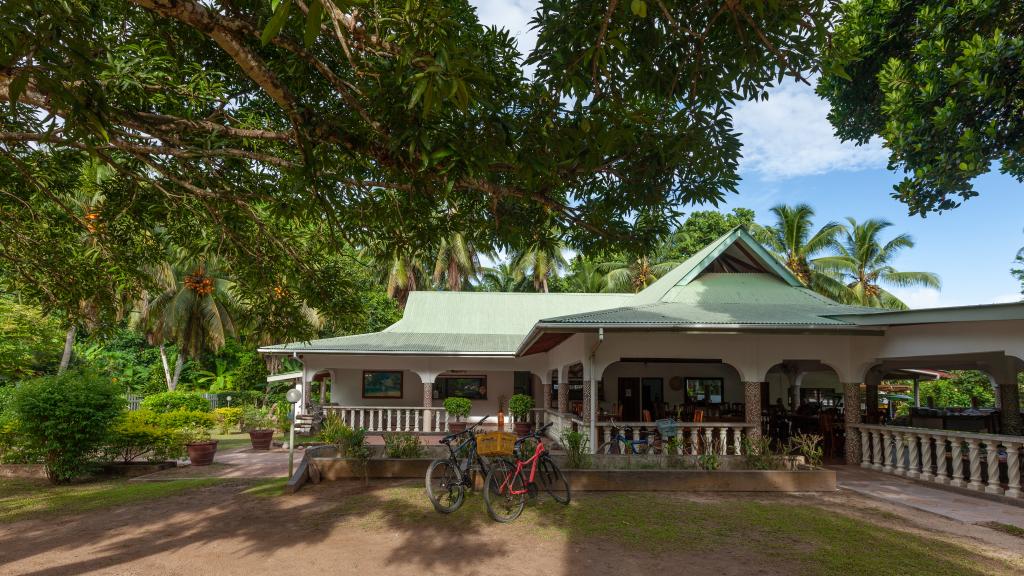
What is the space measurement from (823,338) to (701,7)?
9249 millimetres

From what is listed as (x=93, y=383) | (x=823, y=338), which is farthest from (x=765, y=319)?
(x=93, y=383)

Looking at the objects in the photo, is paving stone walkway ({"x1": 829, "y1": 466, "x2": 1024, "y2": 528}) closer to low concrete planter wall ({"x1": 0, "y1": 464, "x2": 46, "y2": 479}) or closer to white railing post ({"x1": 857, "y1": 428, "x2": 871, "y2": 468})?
white railing post ({"x1": 857, "y1": 428, "x2": 871, "y2": 468})

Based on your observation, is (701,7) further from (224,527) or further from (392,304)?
(392,304)

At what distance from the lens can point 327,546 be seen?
6.47m

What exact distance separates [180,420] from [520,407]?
8939 mm

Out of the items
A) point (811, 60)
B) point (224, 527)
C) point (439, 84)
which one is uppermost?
point (811, 60)

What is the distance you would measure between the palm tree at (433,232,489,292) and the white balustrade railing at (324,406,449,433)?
18.1 m

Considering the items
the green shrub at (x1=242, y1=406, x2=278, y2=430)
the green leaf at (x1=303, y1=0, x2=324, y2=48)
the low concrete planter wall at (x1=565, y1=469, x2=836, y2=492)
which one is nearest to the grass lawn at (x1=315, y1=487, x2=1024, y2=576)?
the low concrete planter wall at (x1=565, y1=469, x2=836, y2=492)

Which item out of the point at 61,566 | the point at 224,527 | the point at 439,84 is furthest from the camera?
the point at 224,527

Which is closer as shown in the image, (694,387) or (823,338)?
(823,338)

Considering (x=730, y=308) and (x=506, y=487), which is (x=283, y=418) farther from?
(x=730, y=308)

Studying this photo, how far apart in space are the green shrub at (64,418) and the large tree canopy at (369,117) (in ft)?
12.5

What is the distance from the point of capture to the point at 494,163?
5.08m

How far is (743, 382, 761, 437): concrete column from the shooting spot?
11.7 m
